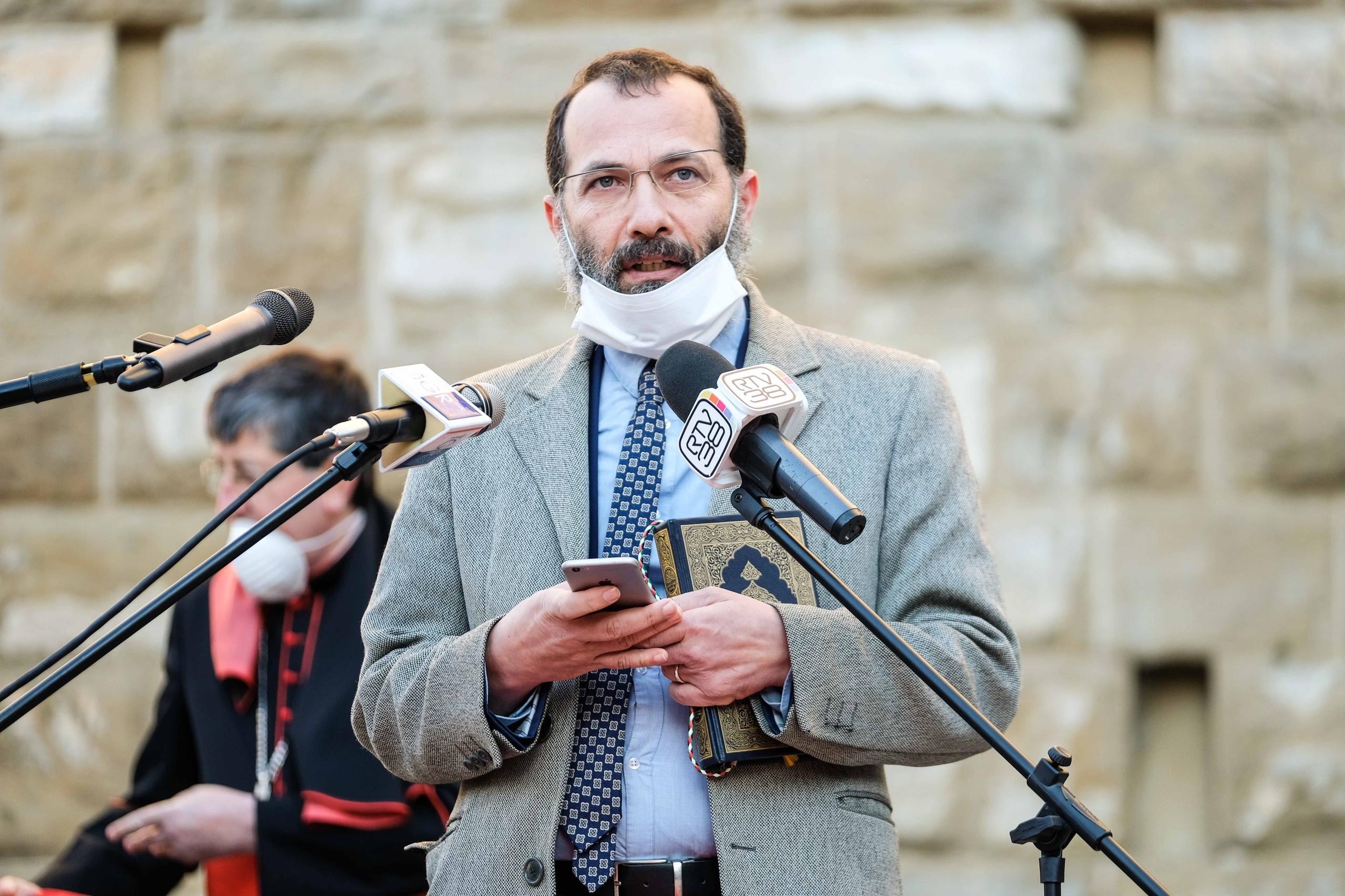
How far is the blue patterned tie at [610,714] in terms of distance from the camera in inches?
89.7

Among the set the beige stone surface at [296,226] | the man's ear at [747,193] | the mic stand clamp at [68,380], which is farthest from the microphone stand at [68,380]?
the beige stone surface at [296,226]

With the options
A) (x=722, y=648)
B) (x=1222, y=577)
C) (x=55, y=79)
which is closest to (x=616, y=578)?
(x=722, y=648)

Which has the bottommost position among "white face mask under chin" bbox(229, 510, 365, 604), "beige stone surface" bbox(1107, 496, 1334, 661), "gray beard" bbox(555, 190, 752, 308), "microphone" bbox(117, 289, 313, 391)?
"beige stone surface" bbox(1107, 496, 1334, 661)

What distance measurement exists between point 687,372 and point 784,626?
428 mm

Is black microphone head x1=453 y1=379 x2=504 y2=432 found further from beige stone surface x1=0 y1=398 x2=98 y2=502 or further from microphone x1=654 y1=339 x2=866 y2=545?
beige stone surface x1=0 y1=398 x2=98 y2=502

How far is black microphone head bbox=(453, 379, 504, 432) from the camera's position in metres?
2.03

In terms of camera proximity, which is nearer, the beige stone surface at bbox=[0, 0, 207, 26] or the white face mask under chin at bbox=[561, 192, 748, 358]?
the white face mask under chin at bbox=[561, 192, 748, 358]

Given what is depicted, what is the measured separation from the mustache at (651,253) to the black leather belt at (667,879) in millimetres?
951

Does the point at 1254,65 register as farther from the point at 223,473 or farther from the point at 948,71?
the point at 223,473

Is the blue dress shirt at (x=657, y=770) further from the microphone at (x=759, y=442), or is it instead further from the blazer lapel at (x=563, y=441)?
the microphone at (x=759, y=442)

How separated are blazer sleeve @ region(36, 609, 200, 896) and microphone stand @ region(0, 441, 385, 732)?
181 centimetres

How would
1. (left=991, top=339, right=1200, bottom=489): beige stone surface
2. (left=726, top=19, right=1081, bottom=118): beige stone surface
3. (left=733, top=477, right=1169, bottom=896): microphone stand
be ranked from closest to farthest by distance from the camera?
(left=733, top=477, right=1169, bottom=896): microphone stand, (left=991, top=339, right=1200, bottom=489): beige stone surface, (left=726, top=19, right=1081, bottom=118): beige stone surface

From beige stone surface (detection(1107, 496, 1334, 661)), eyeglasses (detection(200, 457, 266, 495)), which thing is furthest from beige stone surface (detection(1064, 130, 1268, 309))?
eyeglasses (detection(200, 457, 266, 495))

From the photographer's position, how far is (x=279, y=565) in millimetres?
3445
